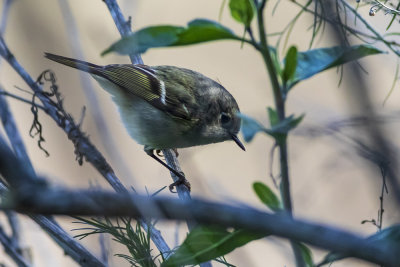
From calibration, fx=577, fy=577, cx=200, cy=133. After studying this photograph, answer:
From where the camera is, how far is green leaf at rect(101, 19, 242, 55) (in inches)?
47.3

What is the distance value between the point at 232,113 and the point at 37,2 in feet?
6.21

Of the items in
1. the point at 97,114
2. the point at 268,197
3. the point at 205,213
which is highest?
the point at 97,114

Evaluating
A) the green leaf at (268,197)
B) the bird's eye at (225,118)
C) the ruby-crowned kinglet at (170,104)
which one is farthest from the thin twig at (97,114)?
the bird's eye at (225,118)

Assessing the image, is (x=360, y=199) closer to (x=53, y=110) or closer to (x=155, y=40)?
(x=53, y=110)

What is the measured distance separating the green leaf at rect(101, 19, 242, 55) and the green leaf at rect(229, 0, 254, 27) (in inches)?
3.8

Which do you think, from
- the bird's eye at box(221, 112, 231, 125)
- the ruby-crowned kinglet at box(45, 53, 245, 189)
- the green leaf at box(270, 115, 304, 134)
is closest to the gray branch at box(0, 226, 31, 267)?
the green leaf at box(270, 115, 304, 134)

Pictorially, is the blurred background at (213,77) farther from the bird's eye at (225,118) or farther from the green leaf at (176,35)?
the green leaf at (176,35)

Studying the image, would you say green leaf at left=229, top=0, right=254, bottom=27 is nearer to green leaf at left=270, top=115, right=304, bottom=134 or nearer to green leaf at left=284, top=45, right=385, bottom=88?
green leaf at left=284, top=45, right=385, bottom=88

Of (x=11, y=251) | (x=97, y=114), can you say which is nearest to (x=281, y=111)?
(x=97, y=114)

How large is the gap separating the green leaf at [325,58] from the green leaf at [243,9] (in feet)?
0.41

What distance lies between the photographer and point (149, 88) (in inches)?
121

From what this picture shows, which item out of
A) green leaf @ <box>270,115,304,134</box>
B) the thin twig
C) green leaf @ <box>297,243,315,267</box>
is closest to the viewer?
the thin twig

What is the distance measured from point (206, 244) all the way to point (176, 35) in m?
0.44

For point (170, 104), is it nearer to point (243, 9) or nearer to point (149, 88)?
point (149, 88)
